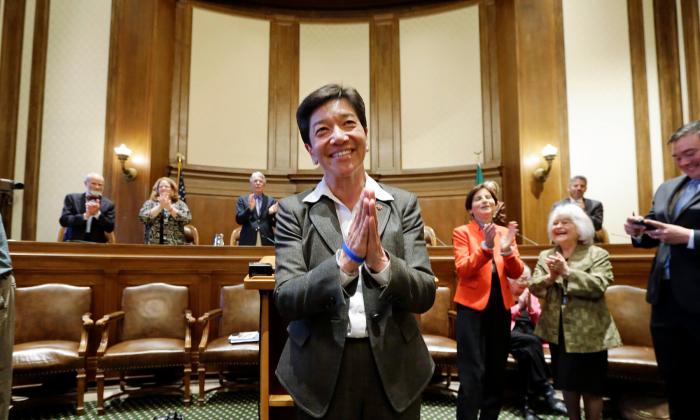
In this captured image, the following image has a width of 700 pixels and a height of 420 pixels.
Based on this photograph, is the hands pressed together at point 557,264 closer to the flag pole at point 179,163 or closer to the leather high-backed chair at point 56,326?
the leather high-backed chair at point 56,326

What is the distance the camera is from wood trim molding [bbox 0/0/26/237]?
18.3 feet

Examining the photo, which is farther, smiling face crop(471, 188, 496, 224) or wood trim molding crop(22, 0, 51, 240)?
wood trim molding crop(22, 0, 51, 240)

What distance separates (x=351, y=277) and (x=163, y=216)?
3.69 m

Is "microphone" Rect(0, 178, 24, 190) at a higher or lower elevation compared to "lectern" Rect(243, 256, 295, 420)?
higher

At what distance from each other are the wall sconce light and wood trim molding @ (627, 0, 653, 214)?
117 cm

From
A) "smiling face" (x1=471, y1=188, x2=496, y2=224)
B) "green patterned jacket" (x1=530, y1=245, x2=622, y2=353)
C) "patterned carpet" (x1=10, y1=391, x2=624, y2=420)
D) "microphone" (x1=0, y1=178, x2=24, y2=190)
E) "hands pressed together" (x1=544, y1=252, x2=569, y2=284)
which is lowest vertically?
"patterned carpet" (x1=10, y1=391, x2=624, y2=420)

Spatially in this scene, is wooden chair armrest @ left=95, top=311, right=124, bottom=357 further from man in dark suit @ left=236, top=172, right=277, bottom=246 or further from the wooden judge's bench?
man in dark suit @ left=236, top=172, right=277, bottom=246

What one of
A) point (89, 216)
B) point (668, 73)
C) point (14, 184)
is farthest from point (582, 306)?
point (14, 184)

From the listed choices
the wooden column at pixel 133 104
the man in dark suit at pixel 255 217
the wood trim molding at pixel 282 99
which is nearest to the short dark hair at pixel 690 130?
the man in dark suit at pixel 255 217

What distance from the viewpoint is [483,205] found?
8.07 feet

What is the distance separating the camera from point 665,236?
204 centimetres

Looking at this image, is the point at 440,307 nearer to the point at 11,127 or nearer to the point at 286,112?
the point at 286,112

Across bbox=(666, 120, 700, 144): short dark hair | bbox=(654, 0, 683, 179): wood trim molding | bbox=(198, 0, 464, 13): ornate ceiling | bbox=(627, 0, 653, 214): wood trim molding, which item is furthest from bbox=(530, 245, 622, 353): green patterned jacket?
bbox=(198, 0, 464, 13): ornate ceiling

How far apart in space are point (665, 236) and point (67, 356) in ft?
11.9
